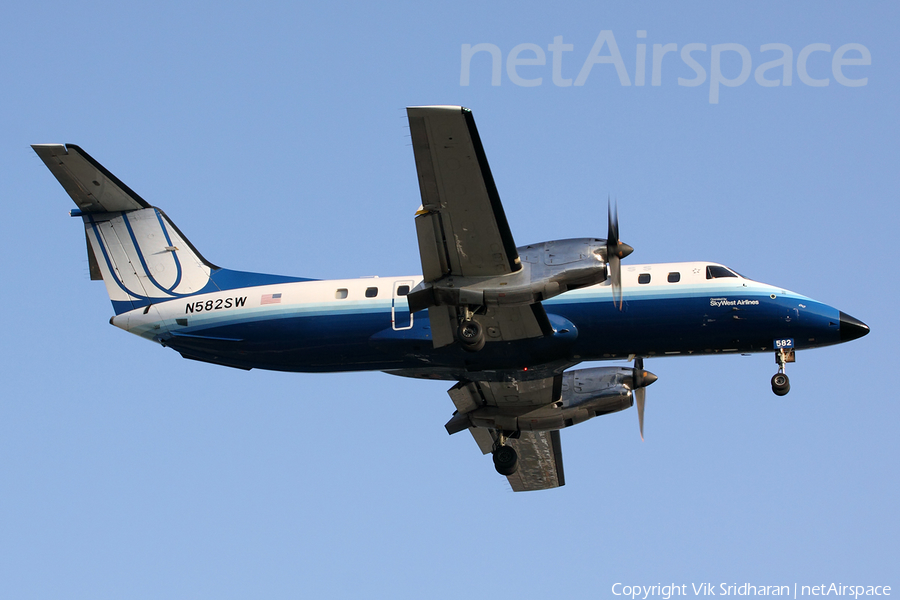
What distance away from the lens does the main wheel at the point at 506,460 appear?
2477 cm

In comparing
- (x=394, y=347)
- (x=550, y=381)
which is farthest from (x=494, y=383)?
(x=394, y=347)

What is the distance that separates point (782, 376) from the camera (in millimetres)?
21875

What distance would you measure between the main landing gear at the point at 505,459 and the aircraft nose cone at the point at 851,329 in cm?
792

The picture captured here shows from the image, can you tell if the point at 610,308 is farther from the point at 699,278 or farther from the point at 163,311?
the point at 163,311

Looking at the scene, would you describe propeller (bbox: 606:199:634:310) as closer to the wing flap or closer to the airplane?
the airplane

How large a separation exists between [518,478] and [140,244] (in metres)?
11.4

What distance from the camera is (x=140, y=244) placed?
23.9m

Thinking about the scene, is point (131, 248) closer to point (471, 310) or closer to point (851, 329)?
point (471, 310)

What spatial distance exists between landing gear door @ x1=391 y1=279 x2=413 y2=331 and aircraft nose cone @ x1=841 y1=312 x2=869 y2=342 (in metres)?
9.21

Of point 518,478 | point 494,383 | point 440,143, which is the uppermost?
point 440,143

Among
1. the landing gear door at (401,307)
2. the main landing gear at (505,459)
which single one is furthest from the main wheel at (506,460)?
the landing gear door at (401,307)

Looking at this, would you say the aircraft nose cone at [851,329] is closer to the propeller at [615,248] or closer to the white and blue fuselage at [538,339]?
the white and blue fuselage at [538,339]

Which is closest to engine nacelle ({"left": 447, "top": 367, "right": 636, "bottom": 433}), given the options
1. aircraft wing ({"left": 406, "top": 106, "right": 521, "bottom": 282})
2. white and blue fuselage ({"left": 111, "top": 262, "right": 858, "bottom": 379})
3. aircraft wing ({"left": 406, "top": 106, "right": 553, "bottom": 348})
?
white and blue fuselage ({"left": 111, "top": 262, "right": 858, "bottom": 379})

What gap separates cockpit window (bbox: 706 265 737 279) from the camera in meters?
22.1
